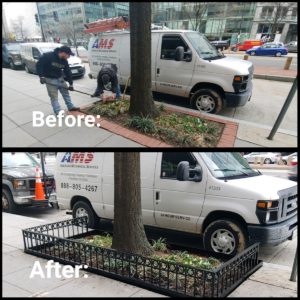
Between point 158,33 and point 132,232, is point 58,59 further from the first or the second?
point 132,232

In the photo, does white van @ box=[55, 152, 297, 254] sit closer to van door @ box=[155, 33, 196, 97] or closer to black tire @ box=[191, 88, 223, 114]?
black tire @ box=[191, 88, 223, 114]

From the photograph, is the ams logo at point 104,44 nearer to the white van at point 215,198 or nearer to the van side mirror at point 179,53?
the van side mirror at point 179,53

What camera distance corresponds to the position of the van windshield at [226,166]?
186 inches

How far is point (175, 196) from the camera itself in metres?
5.02

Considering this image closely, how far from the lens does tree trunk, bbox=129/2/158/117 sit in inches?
178

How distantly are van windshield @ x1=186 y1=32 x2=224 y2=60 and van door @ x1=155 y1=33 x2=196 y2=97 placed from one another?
182 millimetres

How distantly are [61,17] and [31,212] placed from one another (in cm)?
636

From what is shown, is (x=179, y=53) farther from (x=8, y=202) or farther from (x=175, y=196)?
(x=8, y=202)

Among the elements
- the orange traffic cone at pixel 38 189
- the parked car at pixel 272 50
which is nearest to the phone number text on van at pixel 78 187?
the orange traffic cone at pixel 38 189

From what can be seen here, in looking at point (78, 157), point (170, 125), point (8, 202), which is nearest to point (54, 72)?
point (78, 157)

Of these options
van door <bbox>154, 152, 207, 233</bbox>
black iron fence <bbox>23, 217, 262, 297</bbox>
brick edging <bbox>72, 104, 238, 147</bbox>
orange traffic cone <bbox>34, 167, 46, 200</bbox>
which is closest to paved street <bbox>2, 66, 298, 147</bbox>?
brick edging <bbox>72, 104, 238, 147</bbox>

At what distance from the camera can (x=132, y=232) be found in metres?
4.54

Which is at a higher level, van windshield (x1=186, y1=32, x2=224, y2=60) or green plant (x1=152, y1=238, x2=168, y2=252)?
van windshield (x1=186, y1=32, x2=224, y2=60)

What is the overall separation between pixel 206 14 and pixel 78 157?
148 inches
